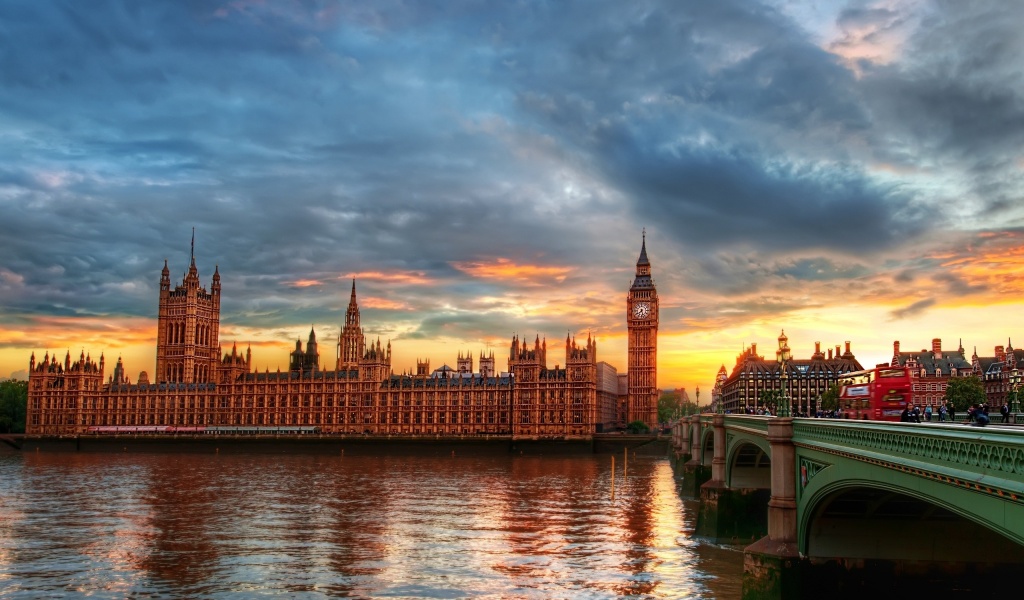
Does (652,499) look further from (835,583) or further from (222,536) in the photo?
(835,583)

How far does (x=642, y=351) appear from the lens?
174750mm

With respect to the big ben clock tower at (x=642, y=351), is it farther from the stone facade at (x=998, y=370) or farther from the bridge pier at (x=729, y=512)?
the bridge pier at (x=729, y=512)

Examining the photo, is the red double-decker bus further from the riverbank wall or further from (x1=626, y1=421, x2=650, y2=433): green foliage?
(x1=626, y1=421, x2=650, y2=433): green foliage

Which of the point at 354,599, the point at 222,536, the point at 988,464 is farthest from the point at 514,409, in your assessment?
the point at 988,464

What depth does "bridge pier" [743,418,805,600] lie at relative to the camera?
99.0 feet

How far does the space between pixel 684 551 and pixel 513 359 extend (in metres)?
113

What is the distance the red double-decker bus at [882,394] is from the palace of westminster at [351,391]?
107879 millimetres

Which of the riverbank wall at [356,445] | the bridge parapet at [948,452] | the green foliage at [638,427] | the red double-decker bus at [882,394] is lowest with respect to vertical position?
the riverbank wall at [356,445]

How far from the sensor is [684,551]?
4794cm

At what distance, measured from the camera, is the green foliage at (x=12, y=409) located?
187m

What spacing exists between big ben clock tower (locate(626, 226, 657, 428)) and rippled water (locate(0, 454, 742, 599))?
7401 centimetres

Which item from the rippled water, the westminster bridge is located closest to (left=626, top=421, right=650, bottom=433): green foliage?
the rippled water

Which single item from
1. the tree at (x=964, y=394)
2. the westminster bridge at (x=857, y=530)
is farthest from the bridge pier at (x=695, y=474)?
the westminster bridge at (x=857, y=530)

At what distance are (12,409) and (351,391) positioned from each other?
7849 centimetres
